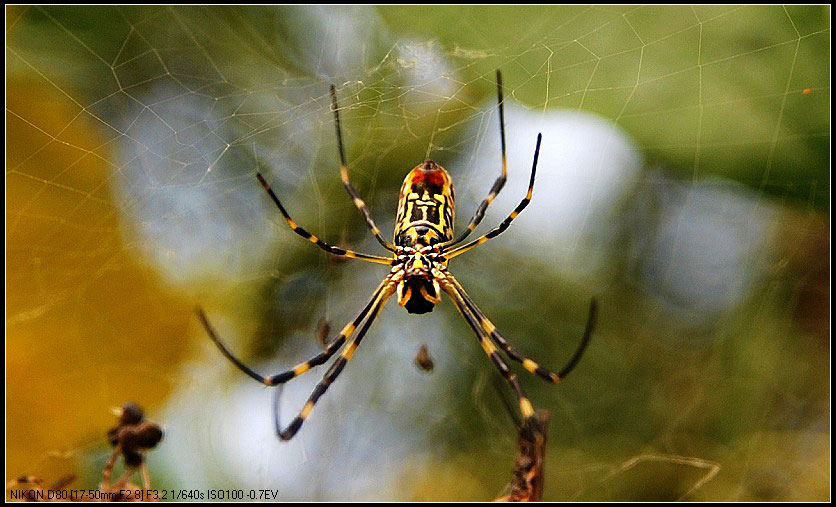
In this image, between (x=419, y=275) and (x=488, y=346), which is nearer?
(x=419, y=275)

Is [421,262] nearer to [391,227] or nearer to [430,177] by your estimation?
[430,177]

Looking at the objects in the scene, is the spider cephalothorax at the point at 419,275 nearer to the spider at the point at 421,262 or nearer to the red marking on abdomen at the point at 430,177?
the spider at the point at 421,262

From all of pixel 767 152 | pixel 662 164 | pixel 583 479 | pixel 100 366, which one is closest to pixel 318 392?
pixel 100 366

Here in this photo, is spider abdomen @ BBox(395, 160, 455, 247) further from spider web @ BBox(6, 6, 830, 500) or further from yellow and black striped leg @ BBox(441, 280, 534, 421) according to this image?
spider web @ BBox(6, 6, 830, 500)

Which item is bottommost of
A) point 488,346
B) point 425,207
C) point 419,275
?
point 488,346

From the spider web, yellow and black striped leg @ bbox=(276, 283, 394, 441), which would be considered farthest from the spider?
the spider web

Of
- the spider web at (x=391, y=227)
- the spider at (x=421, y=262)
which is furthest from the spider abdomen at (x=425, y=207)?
the spider web at (x=391, y=227)

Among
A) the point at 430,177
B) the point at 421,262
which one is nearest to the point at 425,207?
the point at 430,177
